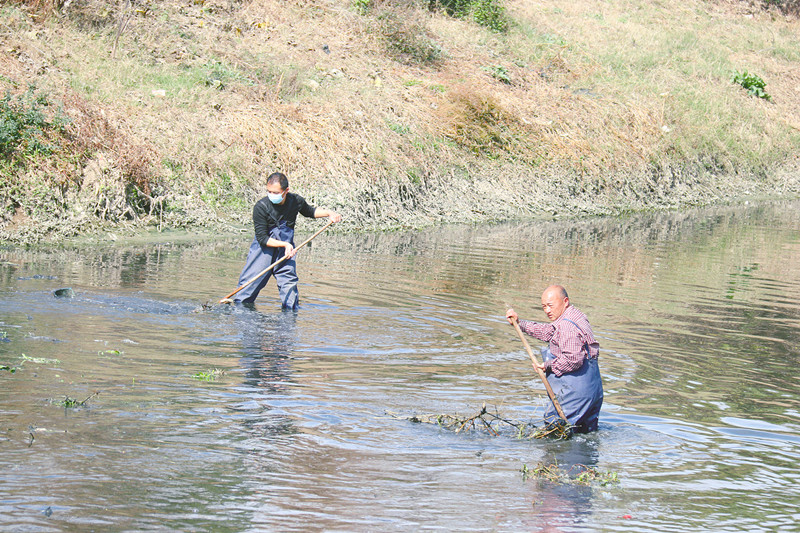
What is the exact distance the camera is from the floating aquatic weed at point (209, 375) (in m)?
8.19

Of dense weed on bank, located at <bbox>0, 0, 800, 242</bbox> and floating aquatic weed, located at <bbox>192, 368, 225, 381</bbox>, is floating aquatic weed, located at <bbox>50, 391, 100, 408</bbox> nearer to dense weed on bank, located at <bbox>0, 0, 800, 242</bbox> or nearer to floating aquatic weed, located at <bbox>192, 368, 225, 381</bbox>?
floating aquatic weed, located at <bbox>192, 368, 225, 381</bbox>

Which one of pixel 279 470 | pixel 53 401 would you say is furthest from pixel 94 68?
pixel 279 470

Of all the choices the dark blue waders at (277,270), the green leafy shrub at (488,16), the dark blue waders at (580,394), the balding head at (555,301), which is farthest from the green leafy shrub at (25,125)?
the green leafy shrub at (488,16)

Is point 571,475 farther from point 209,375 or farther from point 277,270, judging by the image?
point 277,270

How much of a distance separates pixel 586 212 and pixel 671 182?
4.71 metres

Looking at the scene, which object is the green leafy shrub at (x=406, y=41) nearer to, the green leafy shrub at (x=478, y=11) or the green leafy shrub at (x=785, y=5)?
the green leafy shrub at (x=478, y=11)

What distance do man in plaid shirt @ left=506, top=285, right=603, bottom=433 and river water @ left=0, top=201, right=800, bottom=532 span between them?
25 centimetres

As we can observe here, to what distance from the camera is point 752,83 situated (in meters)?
35.3

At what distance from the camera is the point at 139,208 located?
1698cm

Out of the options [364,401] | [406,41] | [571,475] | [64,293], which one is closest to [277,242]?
[64,293]

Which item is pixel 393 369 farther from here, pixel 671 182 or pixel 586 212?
pixel 671 182

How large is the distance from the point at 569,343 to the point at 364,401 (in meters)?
1.82

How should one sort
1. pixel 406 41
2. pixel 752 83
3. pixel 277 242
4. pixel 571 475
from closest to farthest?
pixel 571 475 → pixel 277 242 → pixel 406 41 → pixel 752 83

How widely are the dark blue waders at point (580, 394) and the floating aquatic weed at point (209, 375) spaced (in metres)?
2.85
